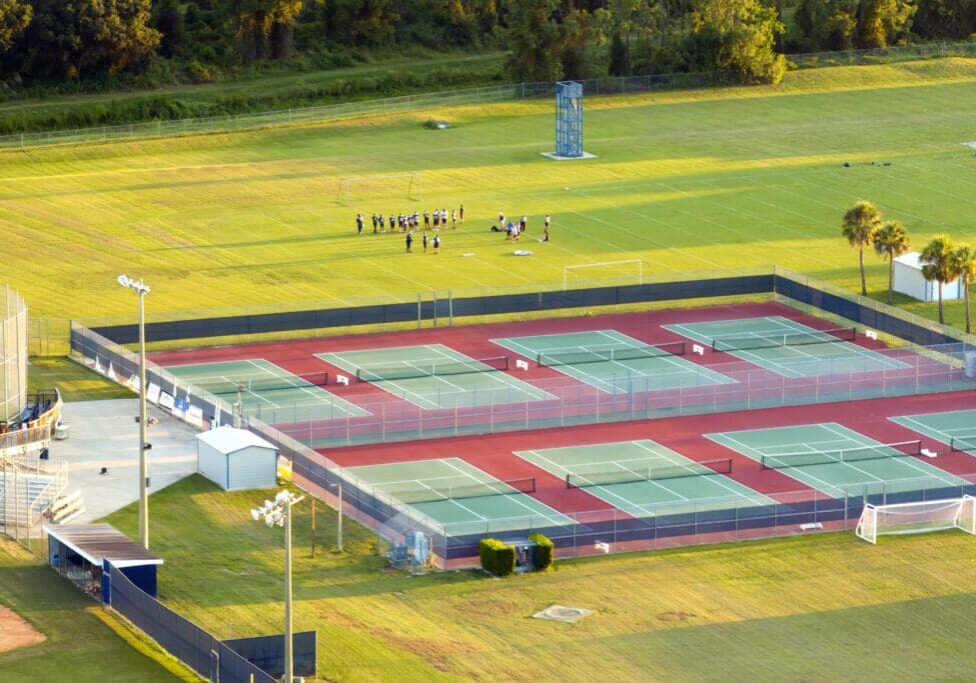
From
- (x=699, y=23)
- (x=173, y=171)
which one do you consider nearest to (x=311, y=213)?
(x=173, y=171)

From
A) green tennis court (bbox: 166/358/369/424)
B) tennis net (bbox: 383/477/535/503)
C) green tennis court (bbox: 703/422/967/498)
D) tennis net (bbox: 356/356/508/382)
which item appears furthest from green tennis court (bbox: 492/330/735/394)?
tennis net (bbox: 383/477/535/503)

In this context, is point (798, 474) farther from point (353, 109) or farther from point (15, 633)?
point (353, 109)

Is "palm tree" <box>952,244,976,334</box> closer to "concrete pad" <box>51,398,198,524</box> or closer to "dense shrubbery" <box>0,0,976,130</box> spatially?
"concrete pad" <box>51,398,198,524</box>

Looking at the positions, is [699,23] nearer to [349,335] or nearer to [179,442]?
[349,335]

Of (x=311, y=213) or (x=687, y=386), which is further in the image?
(x=311, y=213)

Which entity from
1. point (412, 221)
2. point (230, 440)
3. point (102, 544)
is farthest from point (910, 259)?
point (102, 544)

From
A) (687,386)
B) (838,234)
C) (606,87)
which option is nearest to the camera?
(687,386)
